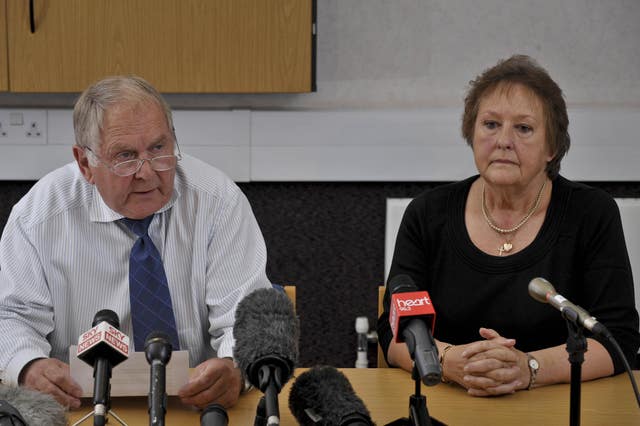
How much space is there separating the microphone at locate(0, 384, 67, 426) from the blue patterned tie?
616 millimetres

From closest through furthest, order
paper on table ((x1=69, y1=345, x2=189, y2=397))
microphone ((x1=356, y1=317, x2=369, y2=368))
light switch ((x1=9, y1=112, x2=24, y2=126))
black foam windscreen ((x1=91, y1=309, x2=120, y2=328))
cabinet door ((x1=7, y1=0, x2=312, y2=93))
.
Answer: black foam windscreen ((x1=91, y1=309, x2=120, y2=328)), paper on table ((x1=69, y1=345, x2=189, y2=397)), cabinet door ((x1=7, y1=0, x2=312, y2=93)), light switch ((x1=9, y1=112, x2=24, y2=126)), microphone ((x1=356, y1=317, x2=369, y2=368))

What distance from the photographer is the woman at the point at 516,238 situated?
88.4 inches

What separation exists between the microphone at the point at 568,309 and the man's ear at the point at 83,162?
1.17 metres

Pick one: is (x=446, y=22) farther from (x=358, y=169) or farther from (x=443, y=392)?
(x=443, y=392)

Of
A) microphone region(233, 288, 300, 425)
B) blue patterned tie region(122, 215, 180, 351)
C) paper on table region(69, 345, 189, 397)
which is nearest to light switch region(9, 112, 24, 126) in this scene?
blue patterned tie region(122, 215, 180, 351)

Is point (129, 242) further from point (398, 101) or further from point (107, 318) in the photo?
point (398, 101)

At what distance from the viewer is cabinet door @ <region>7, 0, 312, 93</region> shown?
3010 mm

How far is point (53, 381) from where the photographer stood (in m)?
1.81

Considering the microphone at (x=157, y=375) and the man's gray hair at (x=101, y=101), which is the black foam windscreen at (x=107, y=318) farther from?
the man's gray hair at (x=101, y=101)

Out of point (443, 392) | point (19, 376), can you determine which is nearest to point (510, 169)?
point (443, 392)

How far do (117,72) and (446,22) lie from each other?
131 cm

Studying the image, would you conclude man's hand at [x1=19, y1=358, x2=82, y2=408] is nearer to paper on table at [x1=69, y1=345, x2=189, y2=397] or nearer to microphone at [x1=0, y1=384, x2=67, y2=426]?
paper on table at [x1=69, y1=345, x2=189, y2=397]

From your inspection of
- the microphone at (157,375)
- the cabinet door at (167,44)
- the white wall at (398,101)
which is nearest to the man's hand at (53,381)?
the microphone at (157,375)

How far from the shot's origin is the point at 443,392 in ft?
6.44
